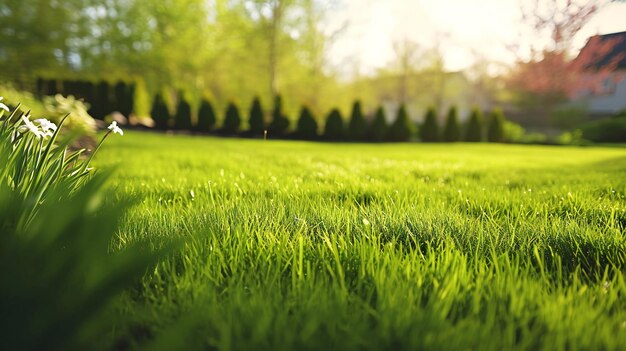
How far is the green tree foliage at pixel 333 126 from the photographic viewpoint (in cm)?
1811

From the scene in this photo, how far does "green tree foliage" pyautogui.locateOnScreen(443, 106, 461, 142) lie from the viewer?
18656mm

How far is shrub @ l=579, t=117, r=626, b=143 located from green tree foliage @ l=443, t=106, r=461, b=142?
624 centimetres

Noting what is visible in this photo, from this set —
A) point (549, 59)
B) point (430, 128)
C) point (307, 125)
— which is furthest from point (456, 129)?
point (307, 125)

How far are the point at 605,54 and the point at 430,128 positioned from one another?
33.7ft

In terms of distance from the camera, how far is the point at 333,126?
18.1 meters

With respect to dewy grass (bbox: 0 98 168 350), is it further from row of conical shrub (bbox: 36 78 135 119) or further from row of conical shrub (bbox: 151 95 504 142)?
row of conical shrub (bbox: 36 78 135 119)

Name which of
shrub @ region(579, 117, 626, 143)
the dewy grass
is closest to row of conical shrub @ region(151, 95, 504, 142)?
shrub @ region(579, 117, 626, 143)

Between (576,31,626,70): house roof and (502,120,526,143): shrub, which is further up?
(576,31,626,70): house roof

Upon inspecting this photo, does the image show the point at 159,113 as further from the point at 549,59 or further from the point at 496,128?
the point at 549,59

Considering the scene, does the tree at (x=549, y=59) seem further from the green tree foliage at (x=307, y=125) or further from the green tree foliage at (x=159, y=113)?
the green tree foliage at (x=159, y=113)

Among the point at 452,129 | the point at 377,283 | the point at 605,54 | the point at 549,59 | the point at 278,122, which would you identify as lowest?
the point at 377,283

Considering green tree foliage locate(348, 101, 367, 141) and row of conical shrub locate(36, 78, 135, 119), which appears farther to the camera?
green tree foliage locate(348, 101, 367, 141)

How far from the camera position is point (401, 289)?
122 centimetres

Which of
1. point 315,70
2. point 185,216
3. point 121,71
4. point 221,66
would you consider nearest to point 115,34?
point 121,71
